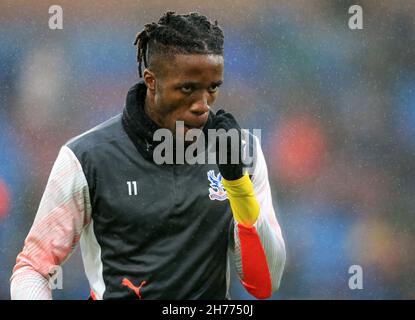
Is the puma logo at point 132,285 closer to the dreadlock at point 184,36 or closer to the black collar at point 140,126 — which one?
the black collar at point 140,126

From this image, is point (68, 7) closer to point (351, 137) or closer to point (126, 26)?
point (126, 26)

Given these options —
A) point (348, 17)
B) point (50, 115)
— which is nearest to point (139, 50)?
point (50, 115)

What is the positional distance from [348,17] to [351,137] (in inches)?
27.8

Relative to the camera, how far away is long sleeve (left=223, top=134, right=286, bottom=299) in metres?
2.43

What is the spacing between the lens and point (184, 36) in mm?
2477

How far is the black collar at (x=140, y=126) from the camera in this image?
2566 mm

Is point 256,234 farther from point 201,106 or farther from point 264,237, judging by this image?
point 201,106

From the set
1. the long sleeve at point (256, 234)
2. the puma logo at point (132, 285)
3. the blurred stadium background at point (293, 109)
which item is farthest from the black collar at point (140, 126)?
the blurred stadium background at point (293, 109)

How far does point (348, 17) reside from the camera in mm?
4848

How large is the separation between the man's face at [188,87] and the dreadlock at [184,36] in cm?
3

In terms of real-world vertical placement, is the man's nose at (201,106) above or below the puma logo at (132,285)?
above

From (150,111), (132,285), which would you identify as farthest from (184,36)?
(132,285)

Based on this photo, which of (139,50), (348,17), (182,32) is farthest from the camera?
(348,17)

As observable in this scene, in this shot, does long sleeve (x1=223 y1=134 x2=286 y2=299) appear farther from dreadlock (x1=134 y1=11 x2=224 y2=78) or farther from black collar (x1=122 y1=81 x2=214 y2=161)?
dreadlock (x1=134 y1=11 x2=224 y2=78)
